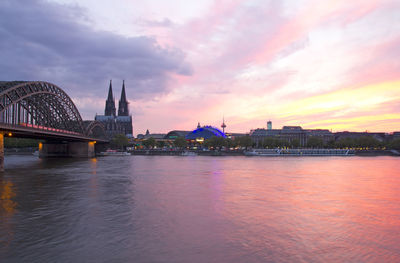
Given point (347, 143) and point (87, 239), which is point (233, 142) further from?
point (87, 239)

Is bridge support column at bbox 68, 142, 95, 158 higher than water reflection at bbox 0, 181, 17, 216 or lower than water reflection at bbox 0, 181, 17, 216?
higher

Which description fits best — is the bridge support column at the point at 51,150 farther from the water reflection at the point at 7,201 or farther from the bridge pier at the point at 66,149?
the water reflection at the point at 7,201

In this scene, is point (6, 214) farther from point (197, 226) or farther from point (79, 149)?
point (79, 149)

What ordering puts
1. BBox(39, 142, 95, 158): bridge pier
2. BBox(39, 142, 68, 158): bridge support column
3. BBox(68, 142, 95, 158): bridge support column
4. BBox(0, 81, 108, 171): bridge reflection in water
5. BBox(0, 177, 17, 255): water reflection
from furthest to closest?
BBox(68, 142, 95, 158): bridge support column
BBox(39, 142, 95, 158): bridge pier
BBox(39, 142, 68, 158): bridge support column
BBox(0, 81, 108, 171): bridge reflection in water
BBox(0, 177, 17, 255): water reflection

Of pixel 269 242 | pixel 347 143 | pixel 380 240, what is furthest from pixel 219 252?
pixel 347 143

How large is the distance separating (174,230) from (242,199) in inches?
425

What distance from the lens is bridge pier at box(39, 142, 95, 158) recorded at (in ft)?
349

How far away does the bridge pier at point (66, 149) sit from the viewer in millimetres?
106319

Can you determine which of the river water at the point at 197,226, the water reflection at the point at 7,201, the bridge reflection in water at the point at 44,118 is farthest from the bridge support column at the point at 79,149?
the river water at the point at 197,226

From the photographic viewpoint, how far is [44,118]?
82.5 m

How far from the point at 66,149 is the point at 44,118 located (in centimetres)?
→ 2961

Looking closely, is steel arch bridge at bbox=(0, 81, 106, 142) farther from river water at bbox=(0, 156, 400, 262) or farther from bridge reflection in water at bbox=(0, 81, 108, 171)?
river water at bbox=(0, 156, 400, 262)

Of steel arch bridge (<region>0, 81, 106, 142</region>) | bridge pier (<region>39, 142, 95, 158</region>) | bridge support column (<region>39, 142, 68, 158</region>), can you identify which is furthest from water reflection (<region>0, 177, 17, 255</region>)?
bridge pier (<region>39, 142, 95, 158</region>)

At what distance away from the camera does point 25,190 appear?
1176 inches
